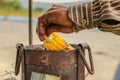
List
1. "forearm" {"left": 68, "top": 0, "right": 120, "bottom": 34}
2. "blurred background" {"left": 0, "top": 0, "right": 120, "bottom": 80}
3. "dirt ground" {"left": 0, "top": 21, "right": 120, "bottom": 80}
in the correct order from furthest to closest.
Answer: "dirt ground" {"left": 0, "top": 21, "right": 120, "bottom": 80} < "blurred background" {"left": 0, "top": 0, "right": 120, "bottom": 80} < "forearm" {"left": 68, "top": 0, "right": 120, "bottom": 34}

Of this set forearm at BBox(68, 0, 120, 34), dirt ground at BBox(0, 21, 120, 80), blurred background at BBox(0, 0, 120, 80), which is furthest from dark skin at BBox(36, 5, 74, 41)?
dirt ground at BBox(0, 21, 120, 80)

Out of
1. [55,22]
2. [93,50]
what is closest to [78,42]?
[93,50]

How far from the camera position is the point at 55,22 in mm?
1738

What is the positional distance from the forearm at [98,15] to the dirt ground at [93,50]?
74.1 inches

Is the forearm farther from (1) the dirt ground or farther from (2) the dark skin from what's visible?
(1) the dirt ground

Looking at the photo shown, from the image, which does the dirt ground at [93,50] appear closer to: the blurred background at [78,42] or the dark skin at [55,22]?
the blurred background at [78,42]

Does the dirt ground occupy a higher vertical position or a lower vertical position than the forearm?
lower

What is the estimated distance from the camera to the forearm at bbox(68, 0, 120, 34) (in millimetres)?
1635

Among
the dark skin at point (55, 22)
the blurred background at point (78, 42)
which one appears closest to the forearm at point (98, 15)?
the dark skin at point (55, 22)

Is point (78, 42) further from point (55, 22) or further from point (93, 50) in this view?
point (55, 22)

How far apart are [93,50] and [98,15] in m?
5.36

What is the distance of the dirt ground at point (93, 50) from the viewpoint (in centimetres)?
488

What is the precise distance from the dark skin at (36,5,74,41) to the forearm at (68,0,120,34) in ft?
0.09

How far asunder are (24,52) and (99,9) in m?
0.65
